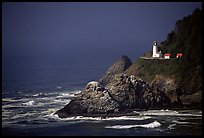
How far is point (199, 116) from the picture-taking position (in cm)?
1909

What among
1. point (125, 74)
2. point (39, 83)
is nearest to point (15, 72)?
point (39, 83)

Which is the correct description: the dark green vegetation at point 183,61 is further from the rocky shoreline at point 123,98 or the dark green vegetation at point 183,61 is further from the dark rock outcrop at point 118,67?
the dark rock outcrop at point 118,67

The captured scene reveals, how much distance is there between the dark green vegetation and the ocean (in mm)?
1369

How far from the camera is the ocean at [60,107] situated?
1797 cm

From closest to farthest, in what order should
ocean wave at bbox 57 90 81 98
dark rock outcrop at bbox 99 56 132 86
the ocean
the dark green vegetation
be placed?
the ocean
the dark green vegetation
ocean wave at bbox 57 90 81 98
dark rock outcrop at bbox 99 56 132 86

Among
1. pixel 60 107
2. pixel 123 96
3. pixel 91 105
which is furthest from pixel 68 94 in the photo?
pixel 123 96

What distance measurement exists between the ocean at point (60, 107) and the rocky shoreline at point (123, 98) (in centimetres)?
43

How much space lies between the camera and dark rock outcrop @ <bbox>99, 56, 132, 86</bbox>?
23.5 meters

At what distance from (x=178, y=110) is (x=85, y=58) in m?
7.38

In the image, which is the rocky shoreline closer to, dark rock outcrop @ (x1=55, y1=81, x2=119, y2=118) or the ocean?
dark rock outcrop @ (x1=55, y1=81, x2=119, y2=118)

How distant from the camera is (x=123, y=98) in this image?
20.6 meters

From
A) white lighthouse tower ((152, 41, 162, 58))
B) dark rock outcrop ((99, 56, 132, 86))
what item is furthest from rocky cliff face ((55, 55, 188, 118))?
dark rock outcrop ((99, 56, 132, 86))

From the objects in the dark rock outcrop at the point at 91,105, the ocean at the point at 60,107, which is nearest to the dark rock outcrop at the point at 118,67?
the ocean at the point at 60,107

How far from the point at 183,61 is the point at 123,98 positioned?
2968 mm
